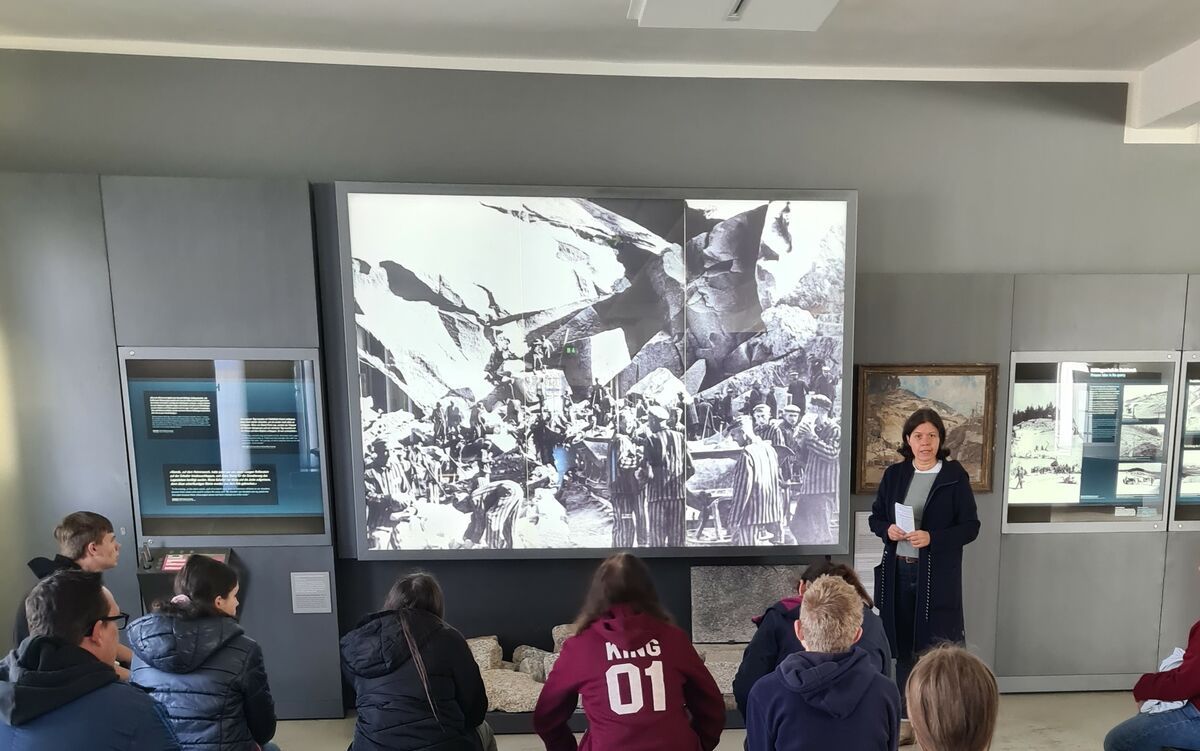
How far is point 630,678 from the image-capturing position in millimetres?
1995

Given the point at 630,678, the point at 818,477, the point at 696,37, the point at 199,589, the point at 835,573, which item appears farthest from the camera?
the point at 818,477

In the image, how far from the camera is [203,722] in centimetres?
204

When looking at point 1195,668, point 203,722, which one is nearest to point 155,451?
point 203,722

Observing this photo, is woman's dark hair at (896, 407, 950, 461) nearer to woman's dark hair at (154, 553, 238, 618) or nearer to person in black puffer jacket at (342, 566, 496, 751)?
person in black puffer jacket at (342, 566, 496, 751)

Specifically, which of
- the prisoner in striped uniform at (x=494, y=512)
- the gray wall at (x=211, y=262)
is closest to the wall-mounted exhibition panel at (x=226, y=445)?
the gray wall at (x=211, y=262)

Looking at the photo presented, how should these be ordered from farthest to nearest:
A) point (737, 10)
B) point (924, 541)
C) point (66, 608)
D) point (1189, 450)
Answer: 1. point (1189, 450)
2. point (924, 541)
3. point (737, 10)
4. point (66, 608)

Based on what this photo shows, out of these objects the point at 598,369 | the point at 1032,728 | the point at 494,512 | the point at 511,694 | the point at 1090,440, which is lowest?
the point at 1032,728

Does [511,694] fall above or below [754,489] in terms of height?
below

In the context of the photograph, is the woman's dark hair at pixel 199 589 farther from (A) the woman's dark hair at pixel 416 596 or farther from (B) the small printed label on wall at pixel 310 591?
(B) the small printed label on wall at pixel 310 591

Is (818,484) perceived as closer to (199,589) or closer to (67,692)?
(199,589)

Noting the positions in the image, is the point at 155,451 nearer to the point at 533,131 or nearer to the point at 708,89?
the point at 533,131

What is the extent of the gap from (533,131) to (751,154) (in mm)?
1200

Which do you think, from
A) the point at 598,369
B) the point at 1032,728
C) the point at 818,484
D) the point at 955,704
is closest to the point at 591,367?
the point at 598,369

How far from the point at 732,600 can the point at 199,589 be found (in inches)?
101
